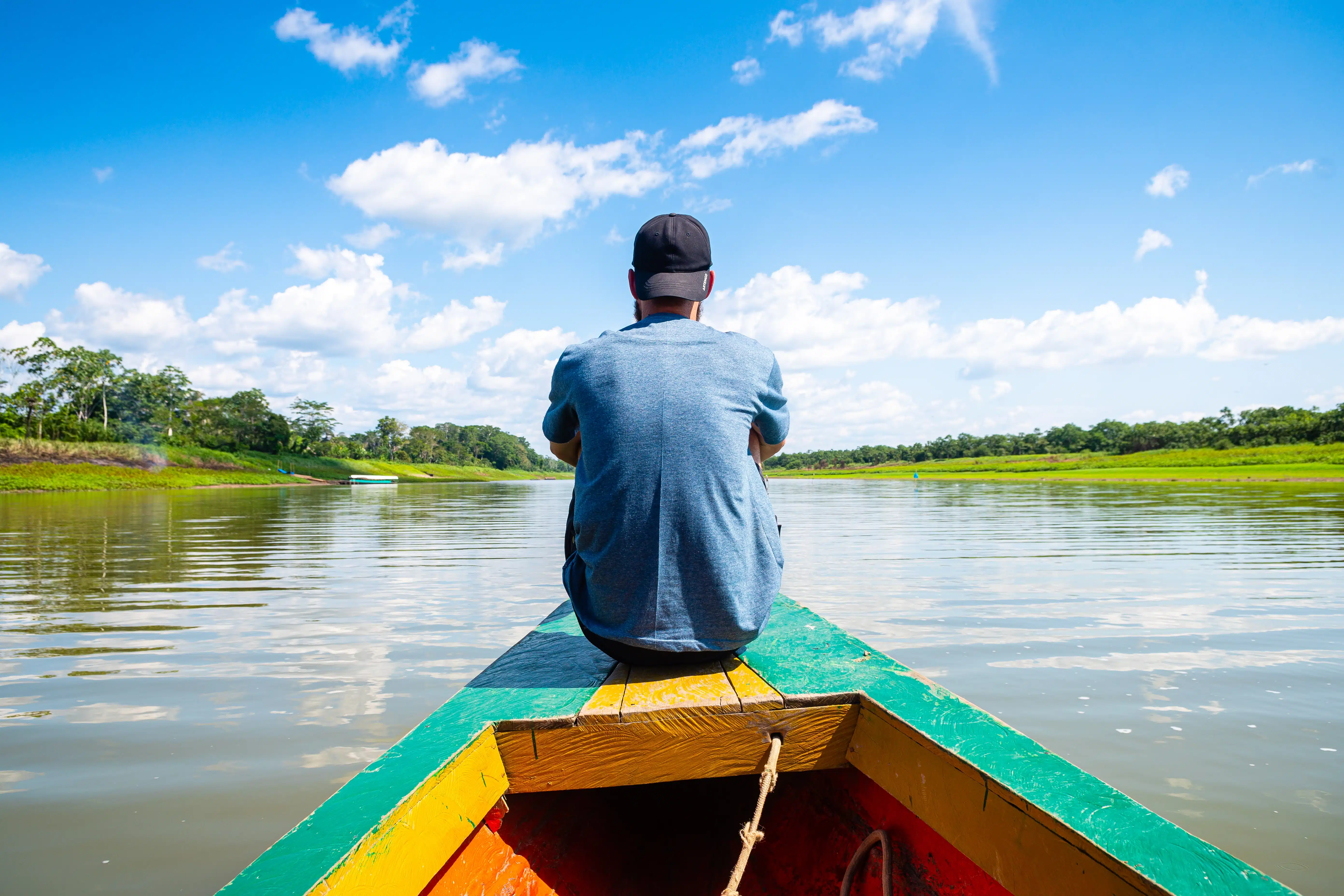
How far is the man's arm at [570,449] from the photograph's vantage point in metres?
2.13

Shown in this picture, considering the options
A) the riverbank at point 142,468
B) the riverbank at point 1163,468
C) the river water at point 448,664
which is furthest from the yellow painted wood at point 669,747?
the riverbank at point 142,468

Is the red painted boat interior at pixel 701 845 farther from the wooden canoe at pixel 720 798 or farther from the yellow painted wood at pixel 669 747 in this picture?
the yellow painted wood at pixel 669 747

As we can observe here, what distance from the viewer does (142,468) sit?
4906 cm

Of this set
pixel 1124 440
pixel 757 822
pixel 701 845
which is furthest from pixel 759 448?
pixel 1124 440

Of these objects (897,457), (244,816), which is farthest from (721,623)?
(897,457)

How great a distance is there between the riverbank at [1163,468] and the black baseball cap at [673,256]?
37.4 meters

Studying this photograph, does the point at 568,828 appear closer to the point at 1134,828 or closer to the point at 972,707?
the point at 972,707

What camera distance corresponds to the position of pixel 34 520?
1698cm

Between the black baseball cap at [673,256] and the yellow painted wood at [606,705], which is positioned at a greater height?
the black baseball cap at [673,256]

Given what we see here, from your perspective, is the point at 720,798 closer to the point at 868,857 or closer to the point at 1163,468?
the point at 868,857

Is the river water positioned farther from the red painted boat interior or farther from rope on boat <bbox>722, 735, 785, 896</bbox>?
rope on boat <bbox>722, 735, 785, 896</bbox>

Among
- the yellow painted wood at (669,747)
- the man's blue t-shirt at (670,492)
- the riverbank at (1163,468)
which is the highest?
the man's blue t-shirt at (670,492)

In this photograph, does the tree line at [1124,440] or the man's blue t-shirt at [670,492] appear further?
the tree line at [1124,440]

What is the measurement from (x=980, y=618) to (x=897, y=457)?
11943 centimetres
